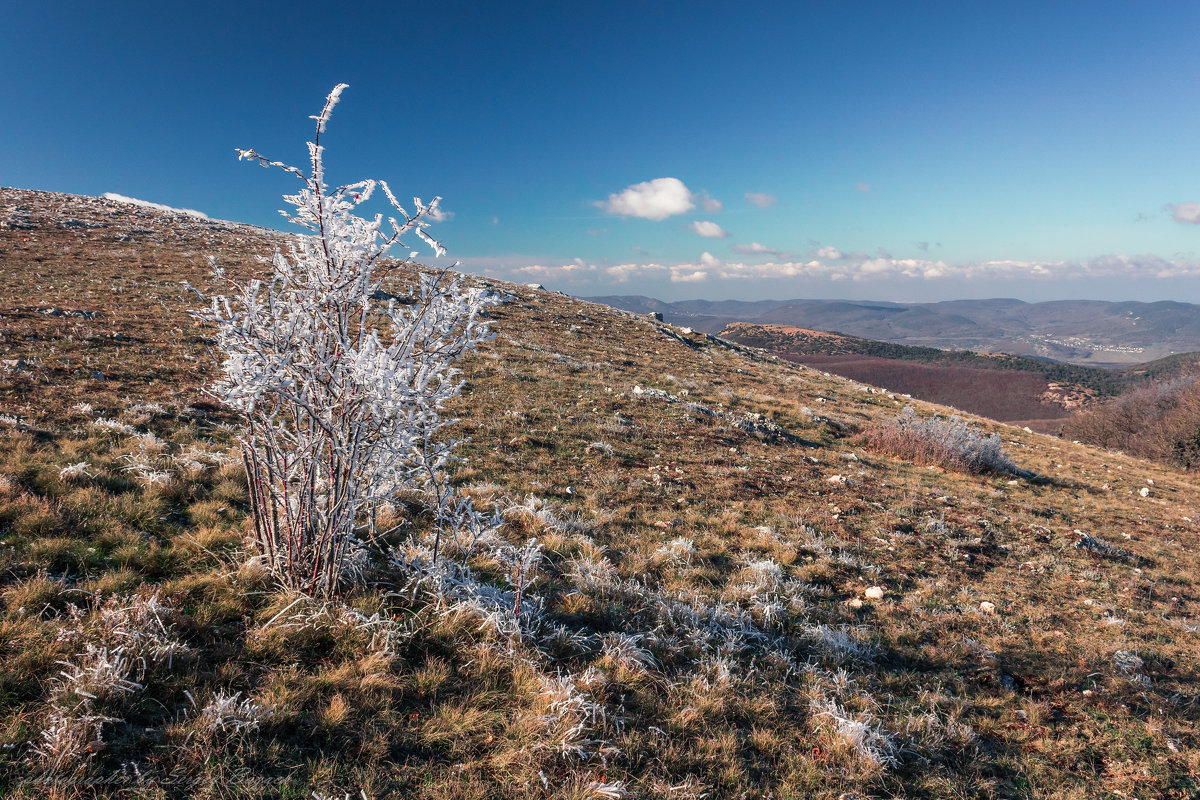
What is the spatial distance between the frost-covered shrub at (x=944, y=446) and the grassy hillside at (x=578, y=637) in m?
3.63

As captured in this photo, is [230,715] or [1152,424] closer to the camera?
[230,715]

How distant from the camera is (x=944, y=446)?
14531mm

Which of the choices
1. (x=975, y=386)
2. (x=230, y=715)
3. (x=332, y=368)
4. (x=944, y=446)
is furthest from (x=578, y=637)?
(x=975, y=386)

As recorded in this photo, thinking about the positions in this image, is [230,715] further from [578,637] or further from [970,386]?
[970,386]

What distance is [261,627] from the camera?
3758 mm

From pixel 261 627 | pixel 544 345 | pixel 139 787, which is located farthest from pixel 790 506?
pixel 544 345

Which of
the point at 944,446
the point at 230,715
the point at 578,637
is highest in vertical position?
the point at 230,715

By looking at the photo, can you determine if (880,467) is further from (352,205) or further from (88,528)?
(88,528)

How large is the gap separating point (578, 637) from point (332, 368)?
2.98 metres

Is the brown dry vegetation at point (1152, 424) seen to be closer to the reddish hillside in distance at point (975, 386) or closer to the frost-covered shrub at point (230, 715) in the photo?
the reddish hillside in distance at point (975, 386)

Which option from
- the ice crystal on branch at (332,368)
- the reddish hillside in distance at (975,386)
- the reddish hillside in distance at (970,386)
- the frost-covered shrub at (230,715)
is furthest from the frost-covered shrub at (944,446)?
the reddish hillside in distance at (970,386)

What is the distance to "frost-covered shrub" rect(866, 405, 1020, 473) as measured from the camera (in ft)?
47.2

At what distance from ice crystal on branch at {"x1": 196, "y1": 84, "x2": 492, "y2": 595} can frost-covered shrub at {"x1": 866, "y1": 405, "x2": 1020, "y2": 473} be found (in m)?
15.2

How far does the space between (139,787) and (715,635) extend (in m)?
4.15
